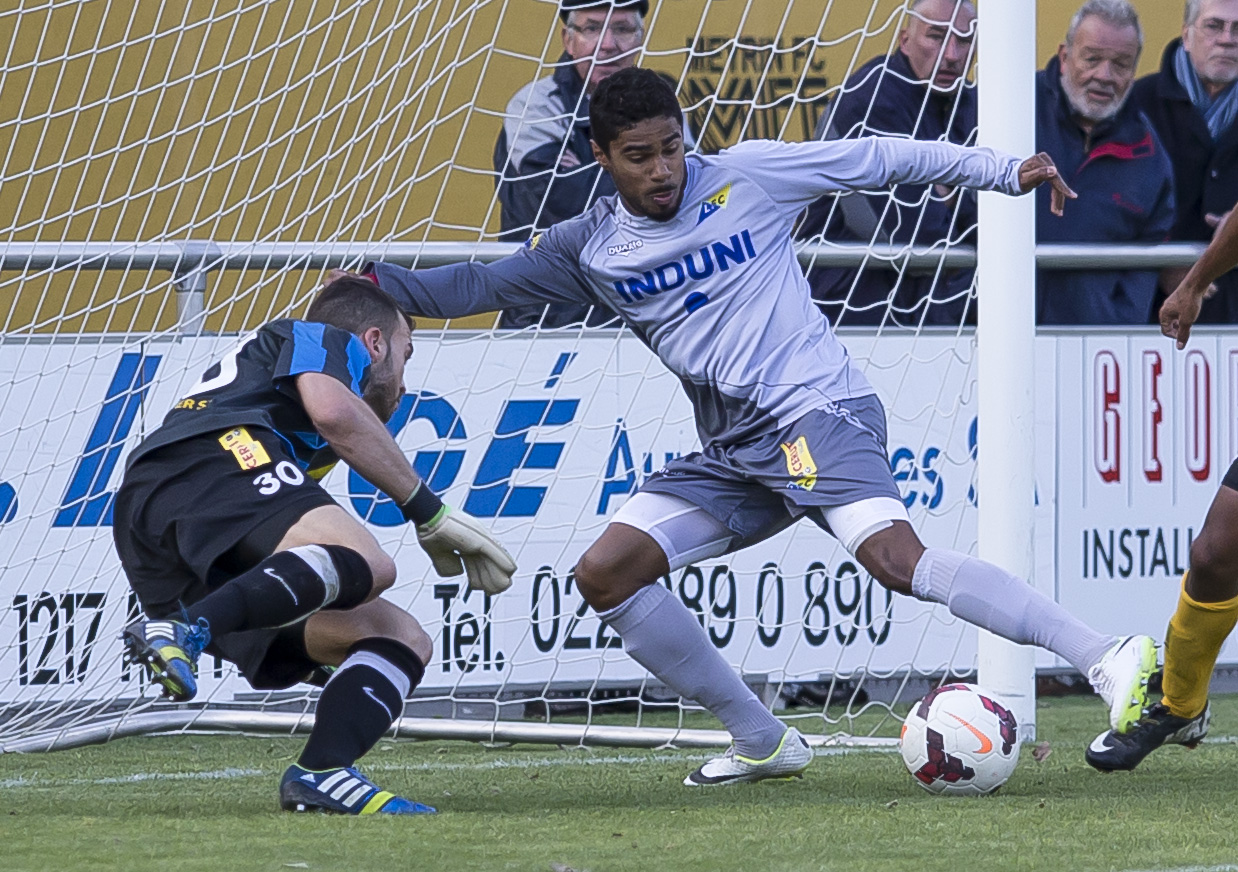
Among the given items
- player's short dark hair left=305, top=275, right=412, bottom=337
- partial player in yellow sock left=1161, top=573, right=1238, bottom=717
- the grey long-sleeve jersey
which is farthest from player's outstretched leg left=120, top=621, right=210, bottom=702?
partial player in yellow sock left=1161, top=573, right=1238, bottom=717

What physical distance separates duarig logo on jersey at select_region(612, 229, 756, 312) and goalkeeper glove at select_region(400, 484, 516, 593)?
2.58ft

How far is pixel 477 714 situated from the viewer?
20.2ft

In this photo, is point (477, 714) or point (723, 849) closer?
point (723, 849)

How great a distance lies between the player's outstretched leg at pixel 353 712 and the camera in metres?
3.77

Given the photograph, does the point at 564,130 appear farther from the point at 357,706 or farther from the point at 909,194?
the point at 357,706

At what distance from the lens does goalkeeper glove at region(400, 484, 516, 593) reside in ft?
13.2

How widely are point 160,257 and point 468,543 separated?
86.1 inches

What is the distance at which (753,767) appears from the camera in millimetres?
4566

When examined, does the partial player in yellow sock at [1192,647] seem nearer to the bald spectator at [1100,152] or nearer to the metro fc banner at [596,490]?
the metro fc banner at [596,490]

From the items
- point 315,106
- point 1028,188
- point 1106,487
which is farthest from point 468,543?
point 1106,487

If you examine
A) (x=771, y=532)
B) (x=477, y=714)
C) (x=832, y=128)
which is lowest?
(x=477, y=714)

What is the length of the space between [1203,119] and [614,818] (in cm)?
431

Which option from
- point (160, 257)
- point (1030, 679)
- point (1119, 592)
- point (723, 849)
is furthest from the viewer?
point (1119, 592)

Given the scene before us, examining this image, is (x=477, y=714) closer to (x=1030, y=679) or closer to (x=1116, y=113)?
(x=1030, y=679)
